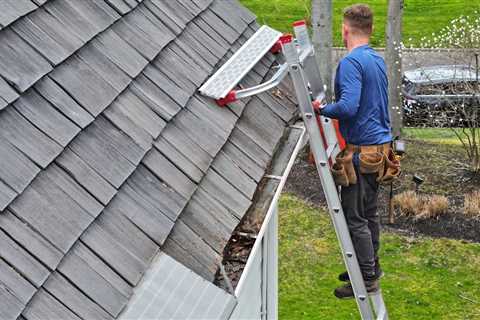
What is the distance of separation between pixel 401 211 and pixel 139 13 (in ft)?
25.5

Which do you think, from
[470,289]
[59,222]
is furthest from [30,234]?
[470,289]

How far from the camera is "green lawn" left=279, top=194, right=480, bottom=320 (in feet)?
31.5

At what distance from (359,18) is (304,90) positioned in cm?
83

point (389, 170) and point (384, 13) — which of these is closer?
point (389, 170)

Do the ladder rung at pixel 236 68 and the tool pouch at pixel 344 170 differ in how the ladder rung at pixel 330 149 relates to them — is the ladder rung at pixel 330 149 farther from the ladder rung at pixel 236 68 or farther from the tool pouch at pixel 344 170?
the ladder rung at pixel 236 68

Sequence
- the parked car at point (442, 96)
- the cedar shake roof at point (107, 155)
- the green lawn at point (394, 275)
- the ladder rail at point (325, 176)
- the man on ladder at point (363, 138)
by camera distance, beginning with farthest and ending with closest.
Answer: the parked car at point (442, 96) < the green lawn at point (394, 275) < the man on ladder at point (363, 138) < the ladder rail at point (325, 176) < the cedar shake roof at point (107, 155)

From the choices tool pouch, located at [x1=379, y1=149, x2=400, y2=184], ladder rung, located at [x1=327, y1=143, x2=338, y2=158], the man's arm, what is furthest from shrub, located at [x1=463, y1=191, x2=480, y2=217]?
the man's arm

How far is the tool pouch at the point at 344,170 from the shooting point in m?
4.95

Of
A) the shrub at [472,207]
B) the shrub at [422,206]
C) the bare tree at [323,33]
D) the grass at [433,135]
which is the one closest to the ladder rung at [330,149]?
the shrub at [422,206]

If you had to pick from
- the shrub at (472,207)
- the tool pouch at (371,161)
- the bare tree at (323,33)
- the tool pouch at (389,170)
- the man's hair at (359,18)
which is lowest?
the tool pouch at (371,161)

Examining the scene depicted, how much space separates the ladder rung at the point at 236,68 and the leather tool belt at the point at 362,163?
831 millimetres

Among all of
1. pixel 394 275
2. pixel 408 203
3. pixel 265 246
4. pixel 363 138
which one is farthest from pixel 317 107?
pixel 408 203

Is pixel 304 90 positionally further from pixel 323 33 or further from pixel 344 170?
pixel 323 33

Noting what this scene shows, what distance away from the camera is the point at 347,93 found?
4672 millimetres
